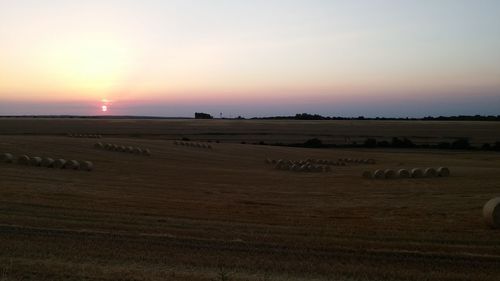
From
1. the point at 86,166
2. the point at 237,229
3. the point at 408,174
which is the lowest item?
the point at 408,174

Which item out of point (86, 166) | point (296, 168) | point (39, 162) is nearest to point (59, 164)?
point (39, 162)

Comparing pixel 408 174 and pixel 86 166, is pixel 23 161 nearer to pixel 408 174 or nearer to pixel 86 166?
pixel 86 166

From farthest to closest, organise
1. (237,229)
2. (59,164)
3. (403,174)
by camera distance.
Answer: (403,174) → (59,164) → (237,229)

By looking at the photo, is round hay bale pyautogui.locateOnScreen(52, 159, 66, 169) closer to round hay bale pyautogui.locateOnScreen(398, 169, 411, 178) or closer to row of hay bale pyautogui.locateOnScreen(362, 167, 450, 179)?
row of hay bale pyautogui.locateOnScreen(362, 167, 450, 179)

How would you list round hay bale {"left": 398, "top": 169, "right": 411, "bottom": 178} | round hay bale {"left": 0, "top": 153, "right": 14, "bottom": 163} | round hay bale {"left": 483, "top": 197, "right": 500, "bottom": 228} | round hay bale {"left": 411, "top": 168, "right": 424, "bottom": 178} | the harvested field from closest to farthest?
round hay bale {"left": 483, "top": 197, "right": 500, "bottom": 228} < round hay bale {"left": 0, "top": 153, "right": 14, "bottom": 163} < round hay bale {"left": 411, "top": 168, "right": 424, "bottom": 178} < round hay bale {"left": 398, "top": 169, "right": 411, "bottom": 178} < the harvested field

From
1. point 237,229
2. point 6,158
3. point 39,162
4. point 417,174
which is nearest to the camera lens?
point 237,229

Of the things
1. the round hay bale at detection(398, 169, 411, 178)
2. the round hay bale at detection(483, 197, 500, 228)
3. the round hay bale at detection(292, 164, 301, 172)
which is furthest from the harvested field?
the round hay bale at detection(483, 197, 500, 228)

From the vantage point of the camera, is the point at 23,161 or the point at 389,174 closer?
the point at 23,161

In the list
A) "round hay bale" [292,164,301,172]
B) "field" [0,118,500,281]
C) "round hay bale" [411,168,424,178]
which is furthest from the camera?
"round hay bale" [292,164,301,172]

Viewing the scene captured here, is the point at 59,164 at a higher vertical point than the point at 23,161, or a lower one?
lower

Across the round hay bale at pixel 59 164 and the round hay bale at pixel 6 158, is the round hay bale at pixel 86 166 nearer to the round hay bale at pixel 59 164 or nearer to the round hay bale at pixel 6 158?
the round hay bale at pixel 59 164

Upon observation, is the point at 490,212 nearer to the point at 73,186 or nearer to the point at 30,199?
the point at 30,199

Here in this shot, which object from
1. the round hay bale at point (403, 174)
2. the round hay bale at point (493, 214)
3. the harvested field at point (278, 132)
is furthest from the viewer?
the harvested field at point (278, 132)

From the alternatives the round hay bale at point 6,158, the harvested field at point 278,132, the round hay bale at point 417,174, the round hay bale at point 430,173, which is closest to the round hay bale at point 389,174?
the round hay bale at point 417,174
